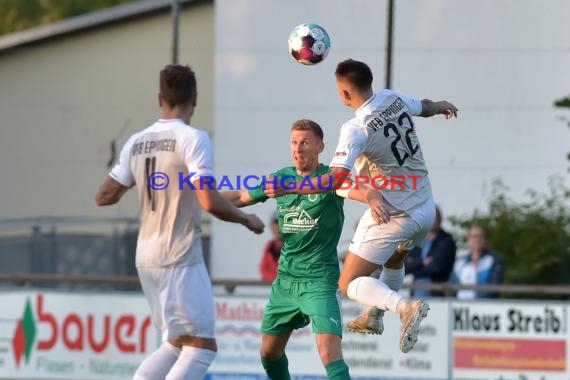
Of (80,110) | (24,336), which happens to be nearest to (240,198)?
(24,336)

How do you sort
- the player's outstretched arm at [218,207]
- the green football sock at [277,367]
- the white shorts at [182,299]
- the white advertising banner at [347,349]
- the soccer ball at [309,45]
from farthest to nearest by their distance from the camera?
the white advertising banner at [347,349] → the soccer ball at [309,45] → the green football sock at [277,367] → the white shorts at [182,299] → the player's outstretched arm at [218,207]

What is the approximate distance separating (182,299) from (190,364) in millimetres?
404

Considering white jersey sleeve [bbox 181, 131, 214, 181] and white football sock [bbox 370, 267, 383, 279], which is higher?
white jersey sleeve [bbox 181, 131, 214, 181]

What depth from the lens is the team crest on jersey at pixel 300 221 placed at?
9320 mm

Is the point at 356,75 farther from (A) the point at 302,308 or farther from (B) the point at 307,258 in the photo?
(A) the point at 302,308

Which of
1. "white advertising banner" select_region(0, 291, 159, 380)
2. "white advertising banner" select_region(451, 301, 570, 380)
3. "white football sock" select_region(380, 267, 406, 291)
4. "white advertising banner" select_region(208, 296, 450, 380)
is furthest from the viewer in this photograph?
"white advertising banner" select_region(0, 291, 159, 380)

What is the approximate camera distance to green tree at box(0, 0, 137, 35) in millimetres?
45000

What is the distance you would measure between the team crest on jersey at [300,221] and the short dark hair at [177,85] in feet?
5.41

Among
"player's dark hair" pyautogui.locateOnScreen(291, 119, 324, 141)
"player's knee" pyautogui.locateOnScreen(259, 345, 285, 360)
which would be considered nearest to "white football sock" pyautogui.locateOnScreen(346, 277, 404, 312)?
"player's knee" pyautogui.locateOnScreen(259, 345, 285, 360)

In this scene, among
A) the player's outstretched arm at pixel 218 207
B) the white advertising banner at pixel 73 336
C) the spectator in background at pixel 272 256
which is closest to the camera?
the player's outstretched arm at pixel 218 207

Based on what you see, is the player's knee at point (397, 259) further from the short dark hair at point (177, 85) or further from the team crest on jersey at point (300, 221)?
the short dark hair at point (177, 85)

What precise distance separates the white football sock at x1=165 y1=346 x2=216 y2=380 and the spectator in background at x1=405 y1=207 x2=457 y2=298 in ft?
19.9

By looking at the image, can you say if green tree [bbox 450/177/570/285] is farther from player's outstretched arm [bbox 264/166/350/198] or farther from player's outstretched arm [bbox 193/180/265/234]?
player's outstretched arm [bbox 193/180/265/234]

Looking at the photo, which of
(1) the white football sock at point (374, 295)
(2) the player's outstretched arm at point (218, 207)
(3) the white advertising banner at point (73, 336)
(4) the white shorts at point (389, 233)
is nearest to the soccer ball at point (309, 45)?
(4) the white shorts at point (389, 233)
